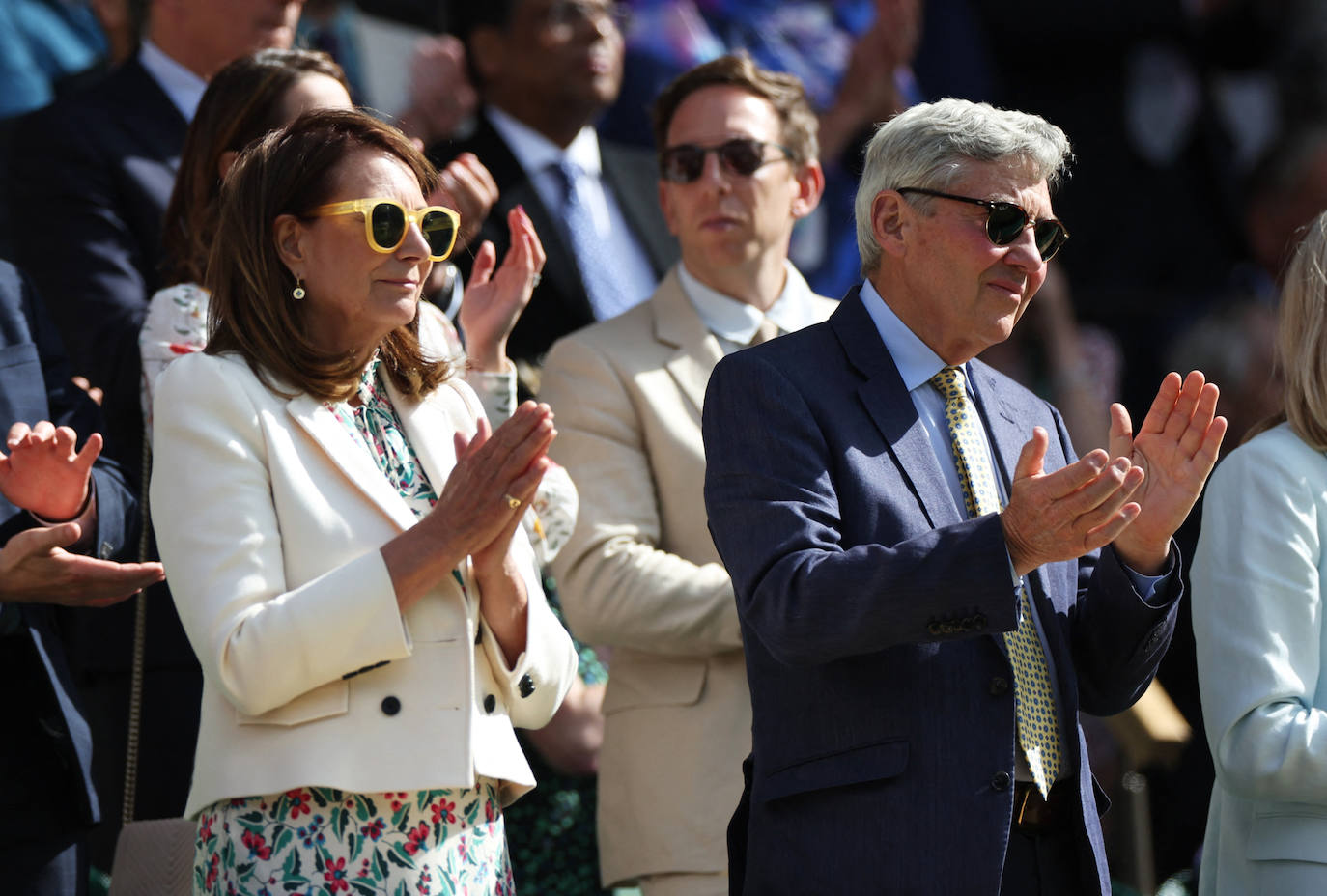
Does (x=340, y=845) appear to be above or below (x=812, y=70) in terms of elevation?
below

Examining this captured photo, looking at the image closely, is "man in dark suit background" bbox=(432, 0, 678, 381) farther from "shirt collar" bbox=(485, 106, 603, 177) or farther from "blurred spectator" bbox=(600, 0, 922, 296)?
"blurred spectator" bbox=(600, 0, 922, 296)

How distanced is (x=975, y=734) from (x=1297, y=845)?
813mm

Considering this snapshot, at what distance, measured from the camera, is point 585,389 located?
4109 mm

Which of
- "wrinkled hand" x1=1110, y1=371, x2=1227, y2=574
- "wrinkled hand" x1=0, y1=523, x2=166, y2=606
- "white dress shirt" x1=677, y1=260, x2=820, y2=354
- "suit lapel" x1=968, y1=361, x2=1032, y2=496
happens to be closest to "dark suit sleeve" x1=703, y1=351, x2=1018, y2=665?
"suit lapel" x1=968, y1=361, x2=1032, y2=496

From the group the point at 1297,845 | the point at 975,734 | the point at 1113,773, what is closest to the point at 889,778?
the point at 975,734

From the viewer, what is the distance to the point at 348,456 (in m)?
2.77

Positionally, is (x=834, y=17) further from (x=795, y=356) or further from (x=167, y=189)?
(x=795, y=356)

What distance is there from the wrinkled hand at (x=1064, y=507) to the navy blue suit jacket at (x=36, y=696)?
1.68 m

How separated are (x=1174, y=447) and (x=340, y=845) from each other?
1.51 meters

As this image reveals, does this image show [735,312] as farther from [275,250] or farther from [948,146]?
[275,250]

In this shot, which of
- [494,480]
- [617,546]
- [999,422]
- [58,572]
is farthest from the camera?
[617,546]

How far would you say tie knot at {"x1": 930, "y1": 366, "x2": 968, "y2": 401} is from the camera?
3064mm

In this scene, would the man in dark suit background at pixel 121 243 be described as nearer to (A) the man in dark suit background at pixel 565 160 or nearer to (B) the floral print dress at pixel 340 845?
(A) the man in dark suit background at pixel 565 160

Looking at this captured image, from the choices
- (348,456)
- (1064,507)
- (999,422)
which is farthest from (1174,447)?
(348,456)
